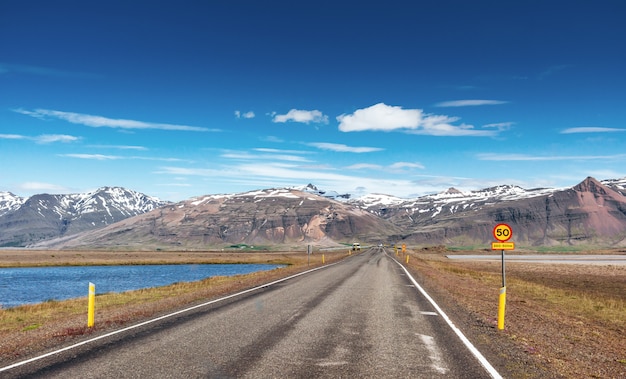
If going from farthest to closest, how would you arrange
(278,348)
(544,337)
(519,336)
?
(544,337), (519,336), (278,348)

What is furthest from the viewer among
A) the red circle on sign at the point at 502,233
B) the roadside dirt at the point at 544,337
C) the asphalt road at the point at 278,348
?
the red circle on sign at the point at 502,233

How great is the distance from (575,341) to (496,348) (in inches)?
129

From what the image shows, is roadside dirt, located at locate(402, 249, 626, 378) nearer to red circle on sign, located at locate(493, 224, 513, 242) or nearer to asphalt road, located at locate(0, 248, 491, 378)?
asphalt road, located at locate(0, 248, 491, 378)

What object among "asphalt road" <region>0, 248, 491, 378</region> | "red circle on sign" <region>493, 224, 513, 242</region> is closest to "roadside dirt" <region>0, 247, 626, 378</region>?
"asphalt road" <region>0, 248, 491, 378</region>

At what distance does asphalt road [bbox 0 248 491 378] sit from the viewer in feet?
28.2

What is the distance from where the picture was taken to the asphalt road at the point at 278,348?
338 inches

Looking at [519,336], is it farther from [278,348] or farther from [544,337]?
[278,348]

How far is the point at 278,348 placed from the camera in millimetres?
10438

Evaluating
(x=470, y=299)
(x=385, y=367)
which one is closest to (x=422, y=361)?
(x=385, y=367)

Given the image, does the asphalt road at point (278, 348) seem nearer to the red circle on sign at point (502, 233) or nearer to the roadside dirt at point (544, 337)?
the roadside dirt at point (544, 337)

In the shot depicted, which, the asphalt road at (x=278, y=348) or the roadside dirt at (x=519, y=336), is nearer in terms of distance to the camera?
the asphalt road at (x=278, y=348)

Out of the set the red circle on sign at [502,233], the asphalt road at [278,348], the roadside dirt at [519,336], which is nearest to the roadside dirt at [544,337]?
the roadside dirt at [519,336]

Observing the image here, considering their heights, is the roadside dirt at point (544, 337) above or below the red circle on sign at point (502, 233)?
below

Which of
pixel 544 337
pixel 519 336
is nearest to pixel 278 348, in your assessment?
pixel 519 336
